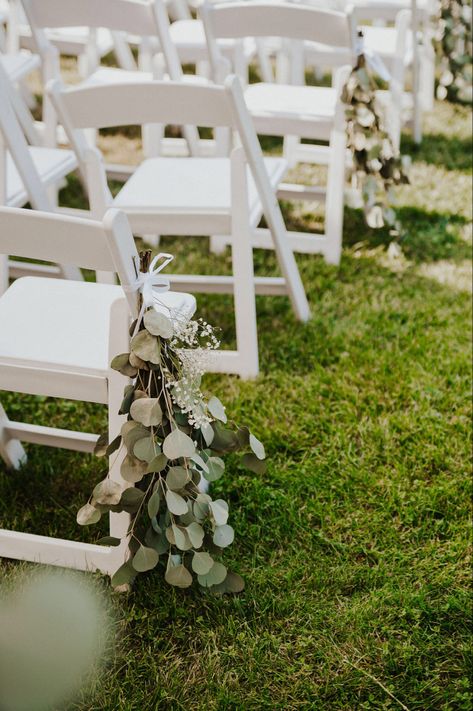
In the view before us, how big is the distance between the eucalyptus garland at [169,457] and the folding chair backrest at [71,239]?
0.16 metres

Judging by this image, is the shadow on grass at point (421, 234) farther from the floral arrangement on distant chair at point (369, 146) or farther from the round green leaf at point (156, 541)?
the round green leaf at point (156, 541)

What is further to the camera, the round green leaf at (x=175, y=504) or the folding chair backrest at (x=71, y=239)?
the round green leaf at (x=175, y=504)

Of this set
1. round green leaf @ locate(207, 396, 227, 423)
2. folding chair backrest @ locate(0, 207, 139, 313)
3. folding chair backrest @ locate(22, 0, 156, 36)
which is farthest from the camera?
folding chair backrest @ locate(22, 0, 156, 36)

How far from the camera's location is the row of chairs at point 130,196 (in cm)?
194

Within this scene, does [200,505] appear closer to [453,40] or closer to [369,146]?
[369,146]

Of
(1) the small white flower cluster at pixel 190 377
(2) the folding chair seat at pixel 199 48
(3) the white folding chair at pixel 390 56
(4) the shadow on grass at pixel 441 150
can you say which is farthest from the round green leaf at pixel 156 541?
(4) the shadow on grass at pixel 441 150

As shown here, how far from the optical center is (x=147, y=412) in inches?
70.8

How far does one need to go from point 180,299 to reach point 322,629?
35.7 inches

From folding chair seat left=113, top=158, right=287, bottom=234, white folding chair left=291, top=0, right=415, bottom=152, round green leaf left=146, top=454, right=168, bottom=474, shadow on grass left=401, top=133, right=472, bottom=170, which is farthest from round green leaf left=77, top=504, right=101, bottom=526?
shadow on grass left=401, top=133, right=472, bottom=170

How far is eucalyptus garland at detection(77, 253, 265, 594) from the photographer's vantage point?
1.82 meters

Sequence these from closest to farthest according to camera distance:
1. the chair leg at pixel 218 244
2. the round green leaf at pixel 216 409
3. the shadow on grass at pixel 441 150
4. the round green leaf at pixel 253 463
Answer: the round green leaf at pixel 216 409, the round green leaf at pixel 253 463, the chair leg at pixel 218 244, the shadow on grass at pixel 441 150

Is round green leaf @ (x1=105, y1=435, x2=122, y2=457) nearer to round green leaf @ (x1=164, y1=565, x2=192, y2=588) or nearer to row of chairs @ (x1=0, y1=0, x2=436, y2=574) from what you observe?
row of chairs @ (x1=0, y1=0, x2=436, y2=574)

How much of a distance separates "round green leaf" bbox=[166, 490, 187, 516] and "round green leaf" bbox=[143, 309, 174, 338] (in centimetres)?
38

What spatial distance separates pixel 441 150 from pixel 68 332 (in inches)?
142
